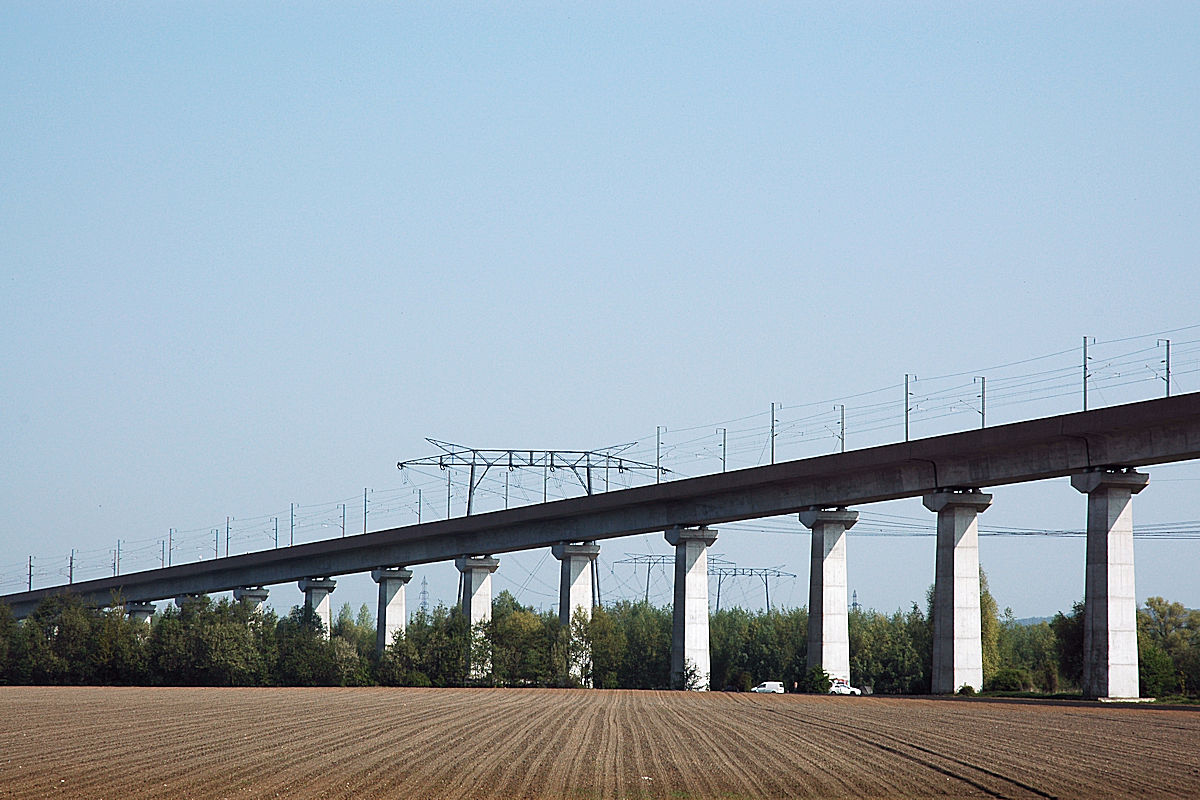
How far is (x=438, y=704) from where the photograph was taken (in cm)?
6588

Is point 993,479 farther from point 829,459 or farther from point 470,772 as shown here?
point 470,772

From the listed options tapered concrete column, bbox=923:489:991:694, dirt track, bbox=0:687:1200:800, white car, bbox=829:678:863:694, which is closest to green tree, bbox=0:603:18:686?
dirt track, bbox=0:687:1200:800

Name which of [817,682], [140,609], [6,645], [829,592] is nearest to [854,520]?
[829,592]

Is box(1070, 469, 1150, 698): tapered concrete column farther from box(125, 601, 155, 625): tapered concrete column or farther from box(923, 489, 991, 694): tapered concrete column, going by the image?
box(125, 601, 155, 625): tapered concrete column

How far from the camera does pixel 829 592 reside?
72.2 m


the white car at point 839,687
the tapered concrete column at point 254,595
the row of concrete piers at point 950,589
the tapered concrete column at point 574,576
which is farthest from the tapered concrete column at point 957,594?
the tapered concrete column at point 254,595

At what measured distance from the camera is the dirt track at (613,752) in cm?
2712

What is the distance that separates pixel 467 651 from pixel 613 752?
6607 centimetres

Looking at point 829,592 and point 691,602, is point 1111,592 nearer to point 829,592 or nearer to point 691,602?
point 829,592

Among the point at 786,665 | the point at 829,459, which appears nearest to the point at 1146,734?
the point at 829,459

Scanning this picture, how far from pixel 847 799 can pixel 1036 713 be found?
26379mm

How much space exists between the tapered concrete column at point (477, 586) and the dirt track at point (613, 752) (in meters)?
45.3

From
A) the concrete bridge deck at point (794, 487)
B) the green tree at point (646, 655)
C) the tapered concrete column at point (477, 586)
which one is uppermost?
the concrete bridge deck at point (794, 487)

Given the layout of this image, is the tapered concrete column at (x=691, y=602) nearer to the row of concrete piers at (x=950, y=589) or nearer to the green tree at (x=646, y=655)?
the row of concrete piers at (x=950, y=589)
